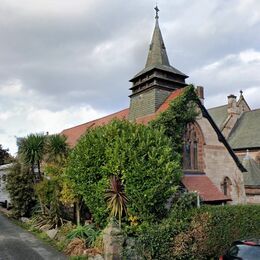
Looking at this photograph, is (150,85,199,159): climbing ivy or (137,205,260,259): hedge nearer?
(137,205,260,259): hedge

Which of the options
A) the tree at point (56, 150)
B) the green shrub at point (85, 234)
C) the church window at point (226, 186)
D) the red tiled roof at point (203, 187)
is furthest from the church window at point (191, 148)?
the green shrub at point (85, 234)

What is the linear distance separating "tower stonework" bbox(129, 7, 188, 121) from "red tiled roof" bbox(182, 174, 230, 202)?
5410 millimetres

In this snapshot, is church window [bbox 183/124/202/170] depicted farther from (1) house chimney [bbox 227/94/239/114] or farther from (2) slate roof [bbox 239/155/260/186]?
(1) house chimney [bbox 227/94/239/114]

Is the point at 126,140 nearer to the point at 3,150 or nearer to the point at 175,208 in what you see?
the point at 175,208

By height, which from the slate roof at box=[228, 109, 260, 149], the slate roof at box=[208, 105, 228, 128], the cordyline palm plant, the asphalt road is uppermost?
the slate roof at box=[208, 105, 228, 128]

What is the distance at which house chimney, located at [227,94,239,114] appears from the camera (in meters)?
45.0

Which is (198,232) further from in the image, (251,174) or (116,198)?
(251,174)

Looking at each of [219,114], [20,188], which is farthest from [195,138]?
[219,114]

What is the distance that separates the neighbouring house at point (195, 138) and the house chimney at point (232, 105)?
21821mm

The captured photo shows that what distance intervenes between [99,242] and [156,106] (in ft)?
38.2

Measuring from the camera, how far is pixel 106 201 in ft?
49.8

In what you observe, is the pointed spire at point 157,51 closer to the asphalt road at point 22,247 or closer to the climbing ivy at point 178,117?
the climbing ivy at point 178,117

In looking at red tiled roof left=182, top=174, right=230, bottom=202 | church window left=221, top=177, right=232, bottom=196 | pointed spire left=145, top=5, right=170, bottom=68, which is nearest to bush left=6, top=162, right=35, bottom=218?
red tiled roof left=182, top=174, right=230, bottom=202

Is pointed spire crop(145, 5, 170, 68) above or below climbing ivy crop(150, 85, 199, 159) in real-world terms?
above
